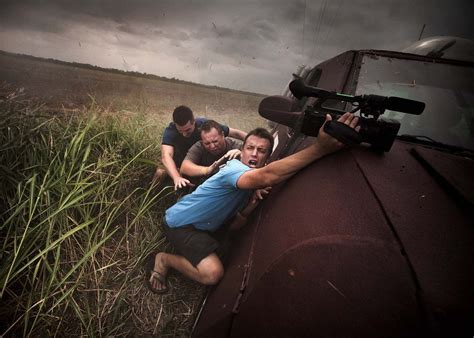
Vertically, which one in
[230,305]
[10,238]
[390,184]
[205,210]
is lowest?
[10,238]

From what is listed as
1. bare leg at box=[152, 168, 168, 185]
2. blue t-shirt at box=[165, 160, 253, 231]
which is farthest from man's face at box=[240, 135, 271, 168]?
bare leg at box=[152, 168, 168, 185]

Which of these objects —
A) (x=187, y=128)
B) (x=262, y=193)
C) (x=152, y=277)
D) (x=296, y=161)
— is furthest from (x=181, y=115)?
(x=296, y=161)

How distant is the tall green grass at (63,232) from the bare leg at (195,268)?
22 centimetres

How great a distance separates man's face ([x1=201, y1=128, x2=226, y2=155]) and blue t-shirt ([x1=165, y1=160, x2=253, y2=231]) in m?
1.06

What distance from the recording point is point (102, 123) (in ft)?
10.5

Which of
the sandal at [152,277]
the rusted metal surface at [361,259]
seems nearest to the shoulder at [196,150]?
the sandal at [152,277]

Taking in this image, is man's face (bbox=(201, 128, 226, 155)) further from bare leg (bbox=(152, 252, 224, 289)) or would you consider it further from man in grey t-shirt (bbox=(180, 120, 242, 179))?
bare leg (bbox=(152, 252, 224, 289))

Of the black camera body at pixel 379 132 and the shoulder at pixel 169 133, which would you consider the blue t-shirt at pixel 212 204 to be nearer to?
the black camera body at pixel 379 132

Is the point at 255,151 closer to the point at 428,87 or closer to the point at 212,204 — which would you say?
the point at 212,204

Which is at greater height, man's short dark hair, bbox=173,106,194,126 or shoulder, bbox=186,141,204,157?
man's short dark hair, bbox=173,106,194,126

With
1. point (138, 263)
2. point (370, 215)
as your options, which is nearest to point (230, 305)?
point (370, 215)

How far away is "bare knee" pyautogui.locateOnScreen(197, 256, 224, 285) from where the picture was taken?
1.79 m

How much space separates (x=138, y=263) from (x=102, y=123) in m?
1.88

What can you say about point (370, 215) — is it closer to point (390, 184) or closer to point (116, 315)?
point (390, 184)
